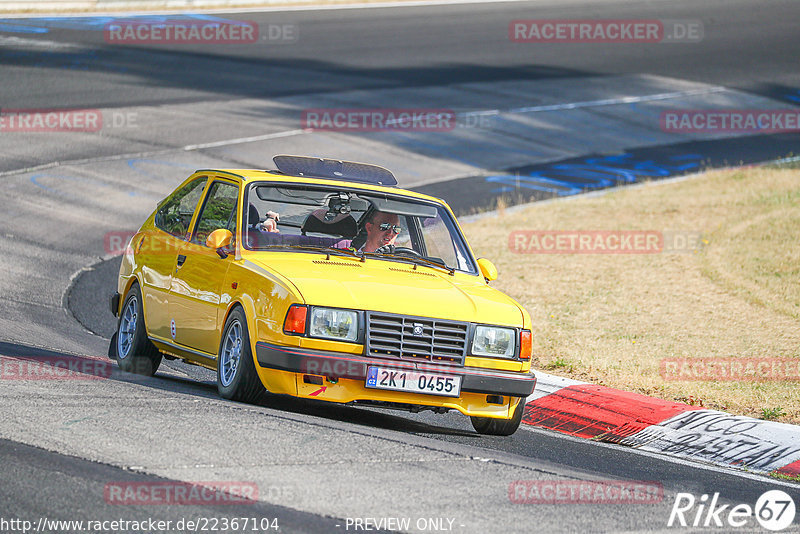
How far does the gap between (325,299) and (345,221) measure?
1491 mm

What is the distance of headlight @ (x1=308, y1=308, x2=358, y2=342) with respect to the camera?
7461 mm

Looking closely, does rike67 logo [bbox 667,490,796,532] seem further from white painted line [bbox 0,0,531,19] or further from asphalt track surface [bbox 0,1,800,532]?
white painted line [bbox 0,0,531,19]

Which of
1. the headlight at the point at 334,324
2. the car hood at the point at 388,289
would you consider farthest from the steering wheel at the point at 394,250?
the headlight at the point at 334,324

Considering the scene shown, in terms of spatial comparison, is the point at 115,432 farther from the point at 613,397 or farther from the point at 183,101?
the point at 183,101

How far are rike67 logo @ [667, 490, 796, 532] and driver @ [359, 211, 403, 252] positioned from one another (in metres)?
3.21

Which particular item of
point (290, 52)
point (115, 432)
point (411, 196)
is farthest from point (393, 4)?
point (115, 432)

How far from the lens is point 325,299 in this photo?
24.6 ft

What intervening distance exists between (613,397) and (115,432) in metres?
4.55

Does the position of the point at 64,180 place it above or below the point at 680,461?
above

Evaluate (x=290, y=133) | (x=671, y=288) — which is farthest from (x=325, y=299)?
(x=290, y=133)

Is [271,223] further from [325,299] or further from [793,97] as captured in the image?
[793,97]

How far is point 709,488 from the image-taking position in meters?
7.00

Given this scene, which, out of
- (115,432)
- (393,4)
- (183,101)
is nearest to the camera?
(115,432)

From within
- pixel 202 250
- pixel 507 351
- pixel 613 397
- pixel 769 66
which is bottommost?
pixel 613 397
